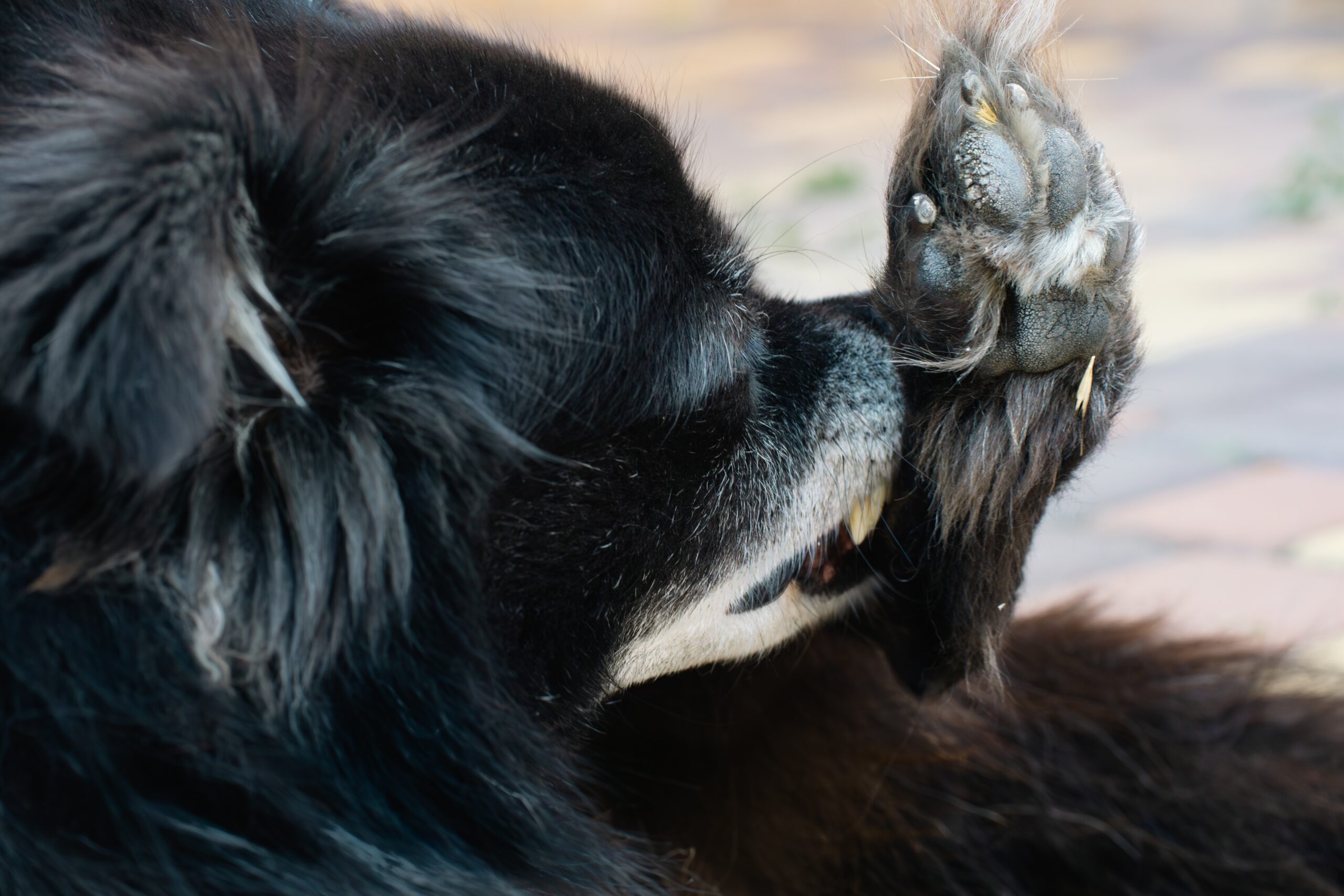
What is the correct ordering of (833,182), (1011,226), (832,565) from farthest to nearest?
(833,182), (832,565), (1011,226)

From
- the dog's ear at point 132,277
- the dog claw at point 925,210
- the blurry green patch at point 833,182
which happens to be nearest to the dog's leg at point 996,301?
the dog claw at point 925,210

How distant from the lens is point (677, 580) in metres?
1.16

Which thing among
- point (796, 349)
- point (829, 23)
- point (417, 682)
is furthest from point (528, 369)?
point (829, 23)

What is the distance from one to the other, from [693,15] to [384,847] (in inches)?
262

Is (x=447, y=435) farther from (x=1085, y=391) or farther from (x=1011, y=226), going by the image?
(x=1085, y=391)

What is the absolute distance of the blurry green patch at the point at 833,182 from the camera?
14.0 feet

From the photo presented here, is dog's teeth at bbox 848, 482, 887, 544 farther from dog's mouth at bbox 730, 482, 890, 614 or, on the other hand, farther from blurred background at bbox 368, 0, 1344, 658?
blurred background at bbox 368, 0, 1344, 658

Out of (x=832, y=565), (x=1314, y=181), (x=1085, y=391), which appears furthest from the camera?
(x=1314, y=181)

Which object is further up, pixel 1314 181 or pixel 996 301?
pixel 1314 181

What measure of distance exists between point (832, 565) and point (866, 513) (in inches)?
3.1

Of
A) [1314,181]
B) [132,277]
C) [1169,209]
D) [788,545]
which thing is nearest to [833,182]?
[1169,209]

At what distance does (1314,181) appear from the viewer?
411cm

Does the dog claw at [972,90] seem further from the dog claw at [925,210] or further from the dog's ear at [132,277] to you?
the dog's ear at [132,277]

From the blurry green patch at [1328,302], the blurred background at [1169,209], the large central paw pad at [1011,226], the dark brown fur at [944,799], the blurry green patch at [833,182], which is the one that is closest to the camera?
the large central paw pad at [1011,226]
